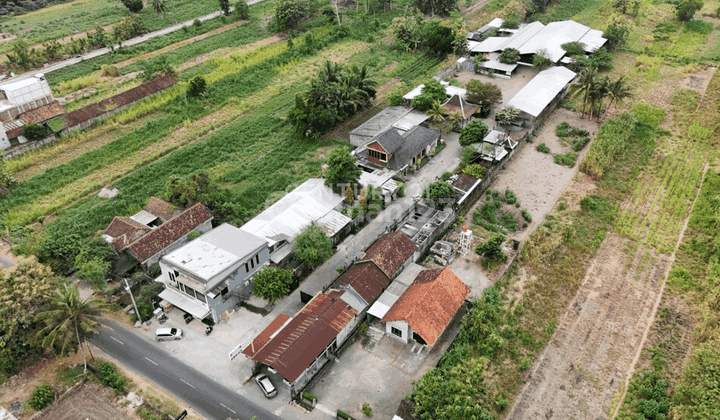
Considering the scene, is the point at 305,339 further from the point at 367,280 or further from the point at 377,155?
the point at 377,155

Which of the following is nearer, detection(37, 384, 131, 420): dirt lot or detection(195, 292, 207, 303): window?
detection(37, 384, 131, 420): dirt lot

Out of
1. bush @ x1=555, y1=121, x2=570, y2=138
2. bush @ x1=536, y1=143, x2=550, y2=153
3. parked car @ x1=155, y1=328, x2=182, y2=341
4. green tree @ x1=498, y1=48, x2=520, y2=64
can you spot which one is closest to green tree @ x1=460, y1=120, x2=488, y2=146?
bush @ x1=536, y1=143, x2=550, y2=153

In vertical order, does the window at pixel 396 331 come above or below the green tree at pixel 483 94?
below

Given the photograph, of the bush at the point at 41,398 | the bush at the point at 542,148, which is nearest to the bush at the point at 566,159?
the bush at the point at 542,148

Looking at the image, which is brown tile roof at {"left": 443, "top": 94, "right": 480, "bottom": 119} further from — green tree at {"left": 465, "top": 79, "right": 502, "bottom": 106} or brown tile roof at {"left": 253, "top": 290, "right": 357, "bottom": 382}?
brown tile roof at {"left": 253, "top": 290, "right": 357, "bottom": 382}

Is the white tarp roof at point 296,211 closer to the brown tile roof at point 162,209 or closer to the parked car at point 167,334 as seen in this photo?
the brown tile roof at point 162,209

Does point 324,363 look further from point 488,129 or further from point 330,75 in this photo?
point 330,75
